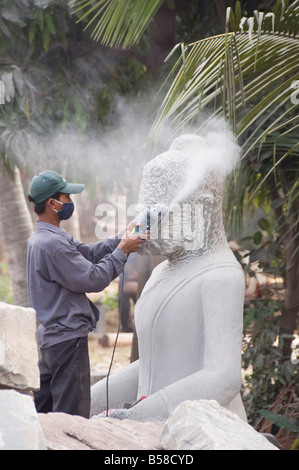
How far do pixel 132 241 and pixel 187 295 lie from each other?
0.34m

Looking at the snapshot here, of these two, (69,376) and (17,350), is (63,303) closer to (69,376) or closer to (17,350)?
(69,376)

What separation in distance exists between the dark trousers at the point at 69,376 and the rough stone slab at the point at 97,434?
0.82 m

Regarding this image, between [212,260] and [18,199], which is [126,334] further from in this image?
[212,260]

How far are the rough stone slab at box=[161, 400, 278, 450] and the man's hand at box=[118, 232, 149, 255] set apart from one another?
2.77 feet

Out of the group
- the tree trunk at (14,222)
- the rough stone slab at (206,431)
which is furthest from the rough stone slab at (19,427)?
the tree trunk at (14,222)

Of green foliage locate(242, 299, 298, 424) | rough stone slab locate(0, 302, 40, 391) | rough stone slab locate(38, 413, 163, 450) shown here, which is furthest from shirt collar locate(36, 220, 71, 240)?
green foliage locate(242, 299, 298, 424)

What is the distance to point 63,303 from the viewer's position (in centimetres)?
323

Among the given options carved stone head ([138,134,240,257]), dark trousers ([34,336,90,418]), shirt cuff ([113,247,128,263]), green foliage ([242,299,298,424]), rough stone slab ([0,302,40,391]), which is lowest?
green foliage ([242,299,298,424])

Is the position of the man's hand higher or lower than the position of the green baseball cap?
lower

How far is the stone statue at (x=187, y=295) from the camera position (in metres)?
2.63

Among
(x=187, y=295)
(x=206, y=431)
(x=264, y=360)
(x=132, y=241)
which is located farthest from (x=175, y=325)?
(x=264, y=360)

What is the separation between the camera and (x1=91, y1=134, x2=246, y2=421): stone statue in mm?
2635

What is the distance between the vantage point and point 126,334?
1013 cm

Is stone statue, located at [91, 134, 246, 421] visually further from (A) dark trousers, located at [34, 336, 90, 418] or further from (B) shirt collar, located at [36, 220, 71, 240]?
(B) shirt collar, located at [36, 220, 71, 240]
